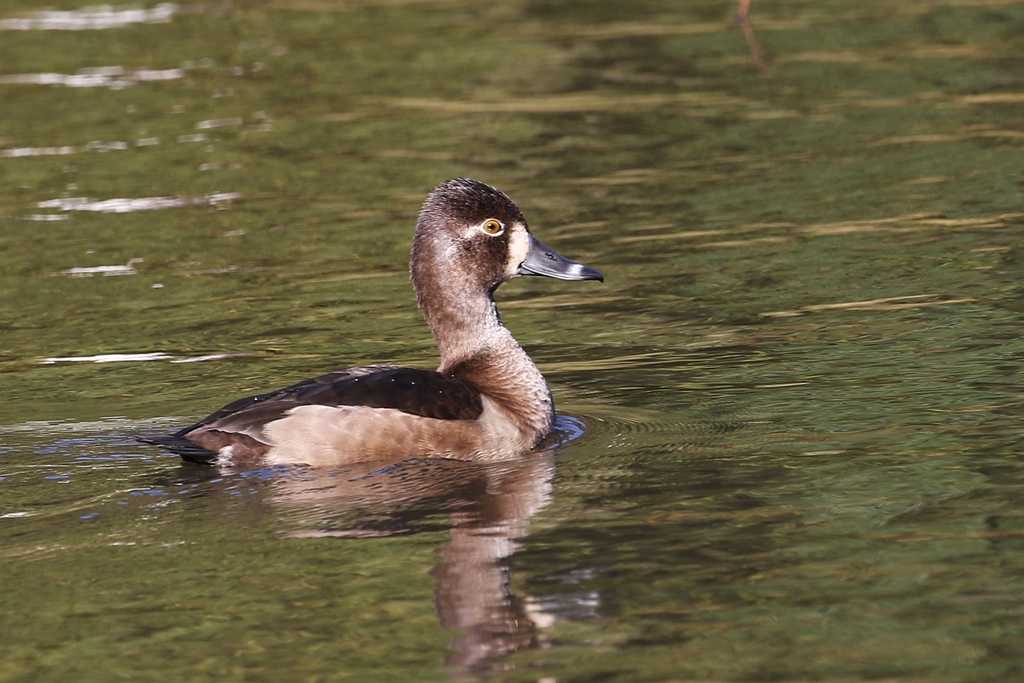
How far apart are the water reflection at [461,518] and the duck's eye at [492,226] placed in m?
1.40

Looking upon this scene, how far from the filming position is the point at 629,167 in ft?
50.8

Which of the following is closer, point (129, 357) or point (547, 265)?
point (547, 265)

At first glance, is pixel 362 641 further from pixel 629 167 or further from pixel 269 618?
pixel 629 167

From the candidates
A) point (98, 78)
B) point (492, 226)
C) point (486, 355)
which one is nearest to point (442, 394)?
point (486, 355)

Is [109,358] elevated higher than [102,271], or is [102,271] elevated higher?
[102,271]

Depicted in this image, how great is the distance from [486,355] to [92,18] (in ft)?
56.9

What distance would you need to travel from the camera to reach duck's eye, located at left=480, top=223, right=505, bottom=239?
922 cm

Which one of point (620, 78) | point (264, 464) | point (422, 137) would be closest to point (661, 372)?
point (264, 464)

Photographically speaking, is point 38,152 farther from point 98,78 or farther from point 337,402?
point 337,402

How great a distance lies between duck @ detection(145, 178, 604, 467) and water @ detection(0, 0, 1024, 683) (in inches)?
7.0

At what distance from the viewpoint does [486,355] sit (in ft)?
29.8

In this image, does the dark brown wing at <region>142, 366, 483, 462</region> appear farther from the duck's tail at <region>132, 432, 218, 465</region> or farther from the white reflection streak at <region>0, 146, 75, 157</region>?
the white reflection streak at <region>0, 146, 75, 157</region>

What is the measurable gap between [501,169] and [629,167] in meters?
1.21

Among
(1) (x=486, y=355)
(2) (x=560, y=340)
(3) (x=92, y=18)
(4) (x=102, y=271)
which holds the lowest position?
(2) (x=560, y=340)
